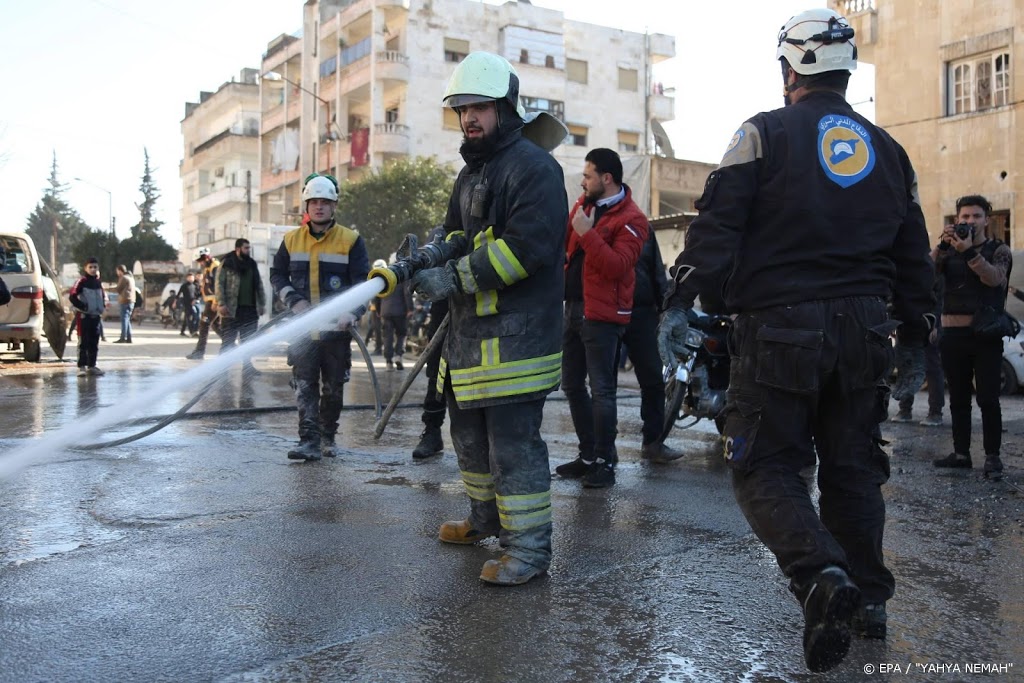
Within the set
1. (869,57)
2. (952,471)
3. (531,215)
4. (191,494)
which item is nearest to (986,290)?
(952,471)

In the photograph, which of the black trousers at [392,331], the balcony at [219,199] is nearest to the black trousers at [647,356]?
the black trousers at [392,331]

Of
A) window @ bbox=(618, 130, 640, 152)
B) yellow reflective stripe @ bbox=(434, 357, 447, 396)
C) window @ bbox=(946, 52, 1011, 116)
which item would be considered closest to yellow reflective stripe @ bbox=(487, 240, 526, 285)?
yellow reflective stripe @ bbox=(434, 357, 447, 396)

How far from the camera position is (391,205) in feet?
132

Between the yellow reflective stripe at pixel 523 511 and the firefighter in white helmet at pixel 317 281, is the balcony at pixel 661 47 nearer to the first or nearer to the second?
the firefighter in white helmet at pixel 317 281

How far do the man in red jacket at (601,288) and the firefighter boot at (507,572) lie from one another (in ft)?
6.97

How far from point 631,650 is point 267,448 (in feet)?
15.5

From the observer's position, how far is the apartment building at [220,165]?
6738cm

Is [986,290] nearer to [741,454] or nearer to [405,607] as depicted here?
[741,454]

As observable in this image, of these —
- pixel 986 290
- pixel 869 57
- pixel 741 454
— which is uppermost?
pixel 869 57

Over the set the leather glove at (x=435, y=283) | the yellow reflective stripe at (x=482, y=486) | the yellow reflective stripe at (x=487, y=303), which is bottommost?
the yellow reflective stripe at (x=482, y=486)

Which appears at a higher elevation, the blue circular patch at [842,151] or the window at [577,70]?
the window at [577,70]

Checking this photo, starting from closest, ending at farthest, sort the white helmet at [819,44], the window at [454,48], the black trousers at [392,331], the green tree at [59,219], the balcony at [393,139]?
the white helmet at [819,44] < the black trousers at [392,331] < the balcony at [393,139] < the window at [454,48] < the green tree at [59,219]

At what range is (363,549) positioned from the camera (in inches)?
177

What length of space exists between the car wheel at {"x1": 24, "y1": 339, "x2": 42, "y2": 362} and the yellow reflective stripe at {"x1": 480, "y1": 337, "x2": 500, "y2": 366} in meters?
14.1
